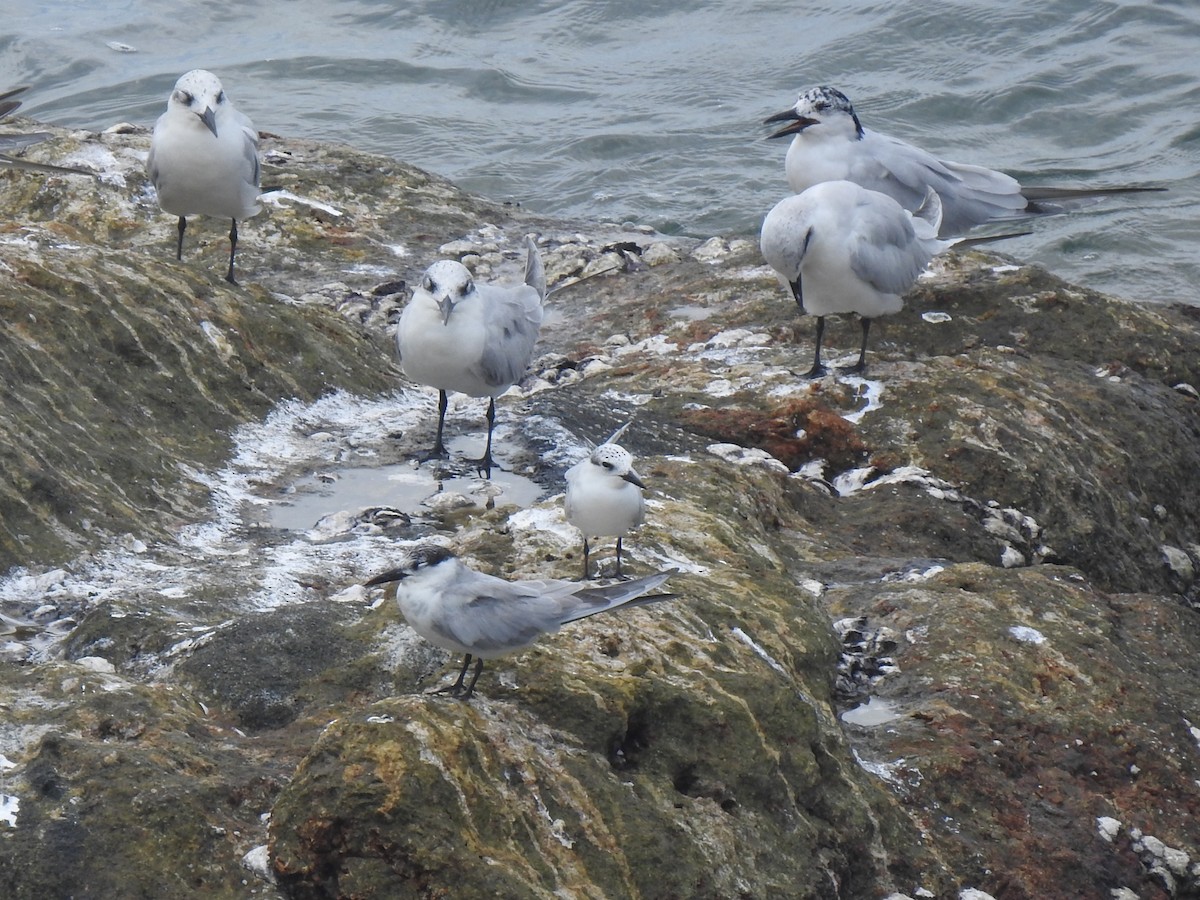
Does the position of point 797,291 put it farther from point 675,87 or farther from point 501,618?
point 675,87

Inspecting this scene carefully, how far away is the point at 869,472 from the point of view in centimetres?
635

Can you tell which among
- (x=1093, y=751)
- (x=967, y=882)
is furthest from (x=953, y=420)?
(x=967, y=882)

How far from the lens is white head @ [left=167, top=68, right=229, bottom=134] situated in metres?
A: 7.27

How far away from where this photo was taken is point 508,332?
20.7 ft

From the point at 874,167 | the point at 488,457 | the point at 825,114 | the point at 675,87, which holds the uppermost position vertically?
the point at 825,114

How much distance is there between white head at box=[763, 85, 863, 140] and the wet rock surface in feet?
2.82

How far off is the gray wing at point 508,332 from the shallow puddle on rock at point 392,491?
16.3 inches

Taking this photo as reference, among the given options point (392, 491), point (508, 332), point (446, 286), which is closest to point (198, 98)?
point (446, 286)

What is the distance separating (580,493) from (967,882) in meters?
1.52

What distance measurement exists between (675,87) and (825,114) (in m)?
8.70

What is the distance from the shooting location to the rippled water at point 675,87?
44.1 feet

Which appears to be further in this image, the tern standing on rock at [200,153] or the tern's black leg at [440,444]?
the tern standing on rock at [200,153]

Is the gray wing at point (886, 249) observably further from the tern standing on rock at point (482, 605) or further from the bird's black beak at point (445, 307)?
the tern standing on rock at point (482, 605)

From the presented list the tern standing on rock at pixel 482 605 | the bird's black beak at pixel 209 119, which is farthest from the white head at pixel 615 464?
the bird's black beak at pixel 209 119
